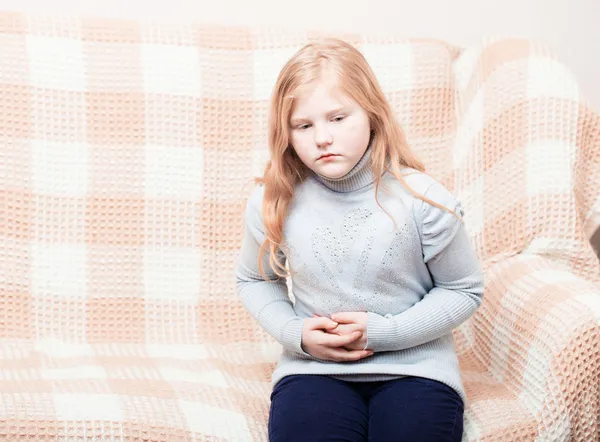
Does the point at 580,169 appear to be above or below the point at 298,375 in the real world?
above

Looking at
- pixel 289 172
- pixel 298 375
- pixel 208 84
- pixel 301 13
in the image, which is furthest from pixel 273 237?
pixel 301 13

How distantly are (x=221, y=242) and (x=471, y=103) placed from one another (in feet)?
1.98

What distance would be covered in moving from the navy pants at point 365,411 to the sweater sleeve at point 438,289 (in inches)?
2.9

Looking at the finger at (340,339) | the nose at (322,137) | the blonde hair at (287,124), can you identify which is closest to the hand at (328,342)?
the finger at (340,339)

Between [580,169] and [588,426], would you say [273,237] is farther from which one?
[580,169]

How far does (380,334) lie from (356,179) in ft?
0.82

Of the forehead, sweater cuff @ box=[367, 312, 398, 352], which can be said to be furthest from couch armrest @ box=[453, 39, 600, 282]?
the forehead

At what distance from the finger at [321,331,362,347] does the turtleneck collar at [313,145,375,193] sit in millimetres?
234

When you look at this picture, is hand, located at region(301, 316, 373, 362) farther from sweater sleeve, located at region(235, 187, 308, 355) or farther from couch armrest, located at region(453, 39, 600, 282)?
couch armrest, located at region(453, 39, 600, 282)

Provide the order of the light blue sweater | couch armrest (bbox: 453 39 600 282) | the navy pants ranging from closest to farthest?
the navy pants
the light blue sweater
couch armrest (bbox: 453 39 600 282)

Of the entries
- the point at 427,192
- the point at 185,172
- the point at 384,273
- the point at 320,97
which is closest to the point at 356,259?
the point at 384,273

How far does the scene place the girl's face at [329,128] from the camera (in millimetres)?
1314

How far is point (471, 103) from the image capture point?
1850 mm

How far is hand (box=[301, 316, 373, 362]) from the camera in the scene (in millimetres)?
1328
